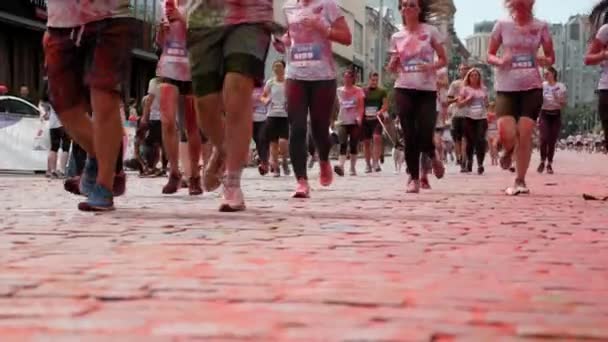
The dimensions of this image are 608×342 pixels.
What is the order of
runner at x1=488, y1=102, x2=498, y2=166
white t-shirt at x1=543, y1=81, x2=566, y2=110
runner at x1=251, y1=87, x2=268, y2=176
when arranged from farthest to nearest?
runner at x1=488, y1=102, x2=498, y2=166 < white t-shirt at x1=543, y1=81, x2=566, y2=110 < runner at x1=251, y1=87, x2=268, y2=176

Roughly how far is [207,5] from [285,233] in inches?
83.5

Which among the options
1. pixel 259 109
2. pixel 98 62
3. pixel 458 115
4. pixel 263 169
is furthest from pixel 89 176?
pixel 458 115

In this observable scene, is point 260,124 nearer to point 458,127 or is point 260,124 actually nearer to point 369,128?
point 369,128

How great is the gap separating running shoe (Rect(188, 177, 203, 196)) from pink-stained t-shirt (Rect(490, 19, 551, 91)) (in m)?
2.63

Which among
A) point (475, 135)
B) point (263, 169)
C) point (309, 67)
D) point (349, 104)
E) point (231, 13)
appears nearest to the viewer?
point (231, 13)

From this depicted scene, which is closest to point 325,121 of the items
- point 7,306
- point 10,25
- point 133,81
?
point 7,306

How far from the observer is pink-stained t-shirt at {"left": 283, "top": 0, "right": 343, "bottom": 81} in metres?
9.33

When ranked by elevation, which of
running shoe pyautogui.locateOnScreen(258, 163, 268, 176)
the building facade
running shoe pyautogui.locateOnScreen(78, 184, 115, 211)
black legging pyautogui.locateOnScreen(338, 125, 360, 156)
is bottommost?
running shoe pyautogui.locateOnScreen(258, 163, 268, 176)

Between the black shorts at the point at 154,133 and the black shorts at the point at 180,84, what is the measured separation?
5980 millimetres

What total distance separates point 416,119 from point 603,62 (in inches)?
69.4

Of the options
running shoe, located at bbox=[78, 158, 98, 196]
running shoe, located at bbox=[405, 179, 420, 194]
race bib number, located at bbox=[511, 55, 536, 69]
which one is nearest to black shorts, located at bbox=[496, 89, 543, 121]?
race bib number, located at bbox=[511, 55, 536, 69]

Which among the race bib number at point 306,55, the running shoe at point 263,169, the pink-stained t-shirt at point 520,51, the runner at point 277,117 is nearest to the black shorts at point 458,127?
the runner at point 277,117

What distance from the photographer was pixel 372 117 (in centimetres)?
1962

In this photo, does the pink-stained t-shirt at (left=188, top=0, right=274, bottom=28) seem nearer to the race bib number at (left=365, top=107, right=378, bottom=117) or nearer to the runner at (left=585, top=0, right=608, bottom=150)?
the runner at (left=585, top=0, right=608, bottom=150)
